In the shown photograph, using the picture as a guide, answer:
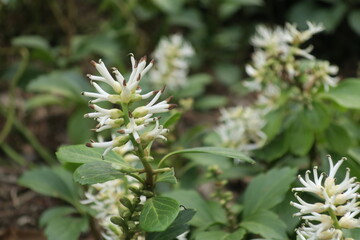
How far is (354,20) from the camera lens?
311 centimetres

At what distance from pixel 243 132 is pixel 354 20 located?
1.64 meters

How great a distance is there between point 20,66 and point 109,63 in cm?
56

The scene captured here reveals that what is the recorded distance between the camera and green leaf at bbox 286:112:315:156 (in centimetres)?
162

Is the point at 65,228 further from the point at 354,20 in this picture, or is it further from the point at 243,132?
the point at 354,20

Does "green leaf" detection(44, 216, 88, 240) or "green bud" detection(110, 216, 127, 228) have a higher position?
"green bud" detection(110, 216, 127, 228)

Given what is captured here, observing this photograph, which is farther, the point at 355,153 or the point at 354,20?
A: the point at 354,20

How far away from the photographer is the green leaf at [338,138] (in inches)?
65.1

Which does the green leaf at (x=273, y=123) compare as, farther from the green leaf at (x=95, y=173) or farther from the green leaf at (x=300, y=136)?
the green leaf at (x=95, y=173)

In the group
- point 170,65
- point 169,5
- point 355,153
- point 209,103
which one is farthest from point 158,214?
point 169,5

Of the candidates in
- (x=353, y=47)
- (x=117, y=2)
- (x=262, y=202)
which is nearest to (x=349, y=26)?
(x=353, y=47)

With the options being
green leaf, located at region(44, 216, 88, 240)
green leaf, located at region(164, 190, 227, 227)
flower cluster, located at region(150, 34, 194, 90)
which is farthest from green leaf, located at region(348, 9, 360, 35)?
green leaf, located at region(44, 216, 88, 240)

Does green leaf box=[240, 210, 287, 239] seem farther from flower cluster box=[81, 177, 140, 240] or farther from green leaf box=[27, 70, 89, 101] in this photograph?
green leaf box=[27, 70, 89, 101]

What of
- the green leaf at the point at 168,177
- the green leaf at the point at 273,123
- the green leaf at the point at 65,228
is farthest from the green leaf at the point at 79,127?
the green leaf at the point at 168,177

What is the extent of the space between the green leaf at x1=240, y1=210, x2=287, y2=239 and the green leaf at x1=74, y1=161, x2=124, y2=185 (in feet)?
1.32
